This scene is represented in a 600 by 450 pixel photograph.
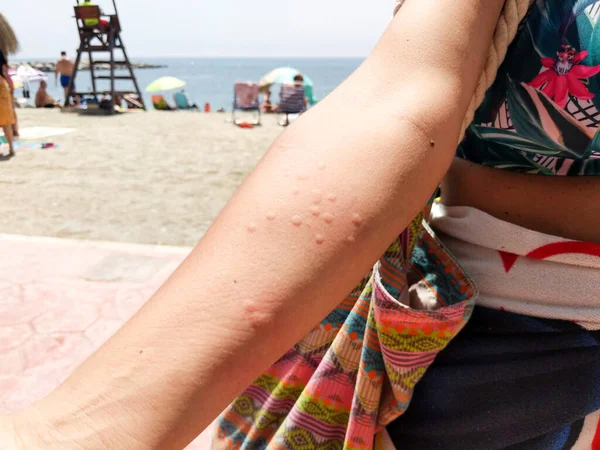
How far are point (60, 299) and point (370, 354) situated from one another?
9.87 feet

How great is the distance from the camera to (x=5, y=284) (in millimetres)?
3504

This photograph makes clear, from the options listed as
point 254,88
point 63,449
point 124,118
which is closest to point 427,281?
point 63,449

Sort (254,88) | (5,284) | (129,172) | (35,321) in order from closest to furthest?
(35,321) < (5,284) < (129,172) < (254,88)

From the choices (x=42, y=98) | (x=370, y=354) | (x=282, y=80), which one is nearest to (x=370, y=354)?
(x=370, y=354)

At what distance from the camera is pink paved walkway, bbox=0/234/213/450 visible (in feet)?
8.91

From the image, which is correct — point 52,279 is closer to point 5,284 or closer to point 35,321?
point 5,284

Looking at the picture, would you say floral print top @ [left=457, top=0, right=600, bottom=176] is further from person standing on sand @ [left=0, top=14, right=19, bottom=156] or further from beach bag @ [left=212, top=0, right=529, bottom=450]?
person standing on sand @ [left=0, top=14, right=19, bottom=156]

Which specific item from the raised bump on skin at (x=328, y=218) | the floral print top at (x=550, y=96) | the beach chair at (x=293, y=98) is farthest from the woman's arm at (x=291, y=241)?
the beach chair at (x=293, y=98)

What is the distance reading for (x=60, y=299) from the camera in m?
3.37

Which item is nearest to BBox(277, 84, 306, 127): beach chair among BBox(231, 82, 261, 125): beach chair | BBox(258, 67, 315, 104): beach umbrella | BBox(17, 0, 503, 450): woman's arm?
BBox(231, 82, 261, 125): beach chair

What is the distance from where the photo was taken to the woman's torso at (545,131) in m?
0.77

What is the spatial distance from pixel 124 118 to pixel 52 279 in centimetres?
940

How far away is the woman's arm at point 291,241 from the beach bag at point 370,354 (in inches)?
10.7

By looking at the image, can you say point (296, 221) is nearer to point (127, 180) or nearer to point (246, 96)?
point (127, 180)
